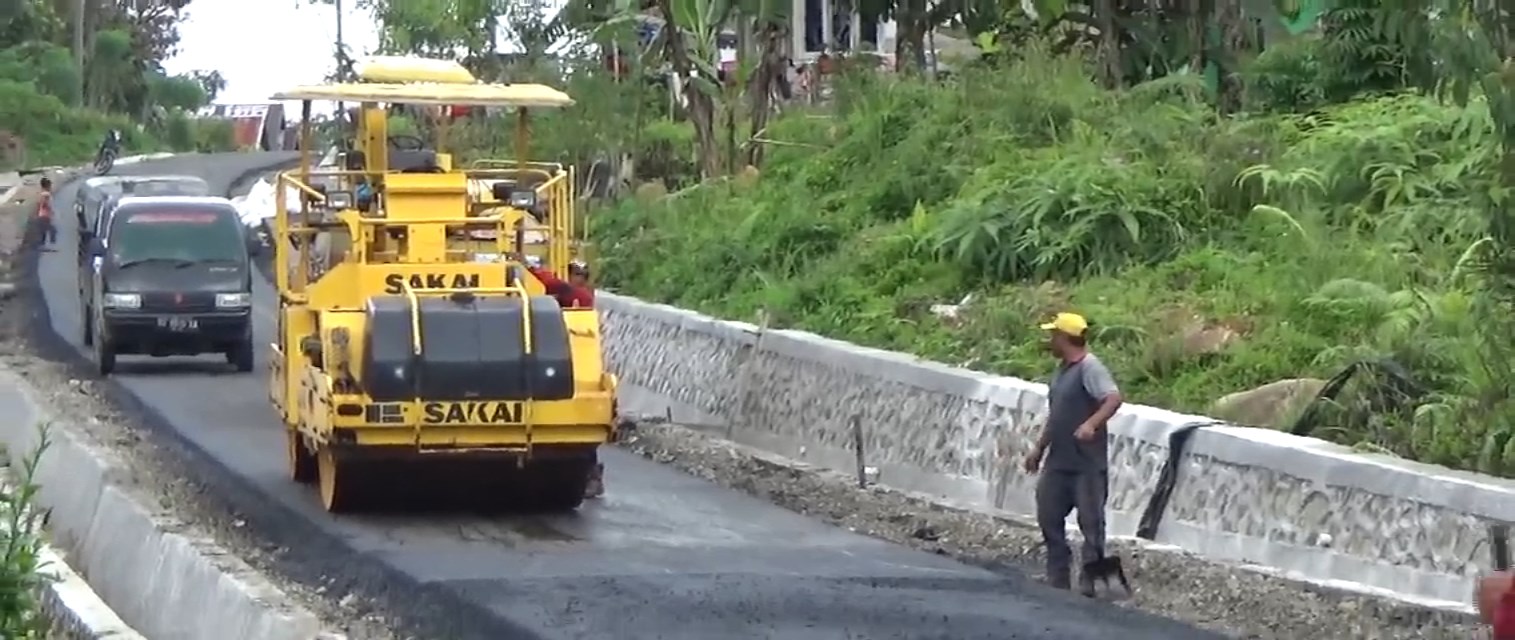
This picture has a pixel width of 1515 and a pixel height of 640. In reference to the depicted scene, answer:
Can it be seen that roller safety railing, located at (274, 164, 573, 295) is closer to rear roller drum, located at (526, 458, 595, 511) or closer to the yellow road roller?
the yellow road roller

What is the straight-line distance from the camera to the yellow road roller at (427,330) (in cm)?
1639

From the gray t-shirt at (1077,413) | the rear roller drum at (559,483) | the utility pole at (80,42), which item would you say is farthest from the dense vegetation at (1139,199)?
the utility pole at (80,42)

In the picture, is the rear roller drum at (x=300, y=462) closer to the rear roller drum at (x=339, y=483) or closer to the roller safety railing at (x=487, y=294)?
the rear roller drum at (x=339, y=483)

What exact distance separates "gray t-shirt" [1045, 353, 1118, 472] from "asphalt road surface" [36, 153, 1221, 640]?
2.55ft

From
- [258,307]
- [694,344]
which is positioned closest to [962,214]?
[694,344]

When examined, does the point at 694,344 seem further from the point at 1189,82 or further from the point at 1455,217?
the point at 1455,217

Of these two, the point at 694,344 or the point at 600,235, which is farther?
the point at 600,235

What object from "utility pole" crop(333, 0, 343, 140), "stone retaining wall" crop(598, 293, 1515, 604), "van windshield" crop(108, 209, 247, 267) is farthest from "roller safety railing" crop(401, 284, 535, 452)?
"van windshield" crop(108, 209, 247, 267)

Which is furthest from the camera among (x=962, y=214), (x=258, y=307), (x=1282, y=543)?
(x=258, y=307)

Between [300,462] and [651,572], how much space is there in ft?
17.1

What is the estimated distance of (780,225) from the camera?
26797 millimetres

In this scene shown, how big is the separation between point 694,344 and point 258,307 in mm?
15121

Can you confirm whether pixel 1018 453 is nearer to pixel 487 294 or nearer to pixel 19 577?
pixel 487 294

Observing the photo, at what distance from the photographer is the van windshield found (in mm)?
29062
